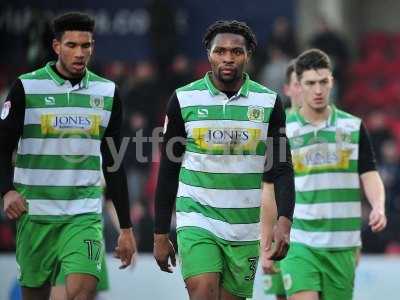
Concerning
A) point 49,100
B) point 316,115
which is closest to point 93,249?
point 49,100

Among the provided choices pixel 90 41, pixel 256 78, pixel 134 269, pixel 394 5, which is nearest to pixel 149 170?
pixel 256 78

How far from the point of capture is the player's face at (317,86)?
9656 mm

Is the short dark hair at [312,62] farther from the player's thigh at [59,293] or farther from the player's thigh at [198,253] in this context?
the player's thigh at [59,293]

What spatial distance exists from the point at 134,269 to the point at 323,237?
4.00 m

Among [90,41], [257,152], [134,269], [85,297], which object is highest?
[90,41]

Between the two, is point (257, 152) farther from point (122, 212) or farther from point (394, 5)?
point (394, 5)

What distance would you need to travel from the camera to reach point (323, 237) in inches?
377

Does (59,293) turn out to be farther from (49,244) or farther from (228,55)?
(228,55)

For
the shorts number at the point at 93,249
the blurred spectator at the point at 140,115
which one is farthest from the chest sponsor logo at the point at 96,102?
the blurred spectator at the point at 140,115

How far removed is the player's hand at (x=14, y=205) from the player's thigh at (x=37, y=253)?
376 millimetres

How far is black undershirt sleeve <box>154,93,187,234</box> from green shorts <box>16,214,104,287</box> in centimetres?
65

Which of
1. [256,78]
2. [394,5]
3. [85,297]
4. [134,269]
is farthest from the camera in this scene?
[394,5]

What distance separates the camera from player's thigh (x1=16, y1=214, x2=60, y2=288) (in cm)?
829

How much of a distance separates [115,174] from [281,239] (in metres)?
1.46
